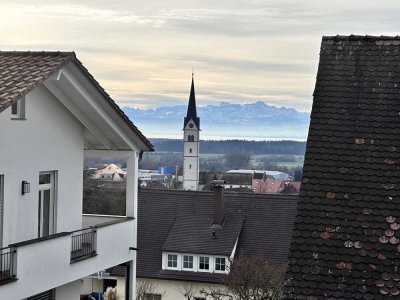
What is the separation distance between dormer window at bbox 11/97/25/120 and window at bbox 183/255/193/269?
89.4 ft

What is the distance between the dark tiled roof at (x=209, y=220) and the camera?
129ft

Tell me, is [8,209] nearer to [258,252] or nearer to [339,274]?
[339,274]

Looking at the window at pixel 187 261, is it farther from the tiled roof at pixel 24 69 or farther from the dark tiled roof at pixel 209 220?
the tiled roof at pixel 24 69

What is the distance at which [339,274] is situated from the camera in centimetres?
914

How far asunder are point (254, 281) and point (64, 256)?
13.9 m

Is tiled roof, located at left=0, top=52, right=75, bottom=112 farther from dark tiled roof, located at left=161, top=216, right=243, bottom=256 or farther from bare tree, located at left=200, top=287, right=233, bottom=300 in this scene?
dark tiled roof, located at left=161, top=216, right=243, bottom=256

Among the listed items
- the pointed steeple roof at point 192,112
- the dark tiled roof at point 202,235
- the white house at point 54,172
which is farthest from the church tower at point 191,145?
the white house at point 54,172

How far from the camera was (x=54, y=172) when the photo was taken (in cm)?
1447

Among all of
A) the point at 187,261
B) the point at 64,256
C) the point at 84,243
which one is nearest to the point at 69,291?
the point at 84,243

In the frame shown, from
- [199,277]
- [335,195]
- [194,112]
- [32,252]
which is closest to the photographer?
[335,195]

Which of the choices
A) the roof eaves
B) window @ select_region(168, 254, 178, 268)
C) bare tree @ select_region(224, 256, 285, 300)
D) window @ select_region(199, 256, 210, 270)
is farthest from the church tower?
the roof eaves

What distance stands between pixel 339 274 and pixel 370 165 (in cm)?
170

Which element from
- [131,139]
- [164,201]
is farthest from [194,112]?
[131,139]

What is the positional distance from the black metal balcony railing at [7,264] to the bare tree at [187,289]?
2645cm
